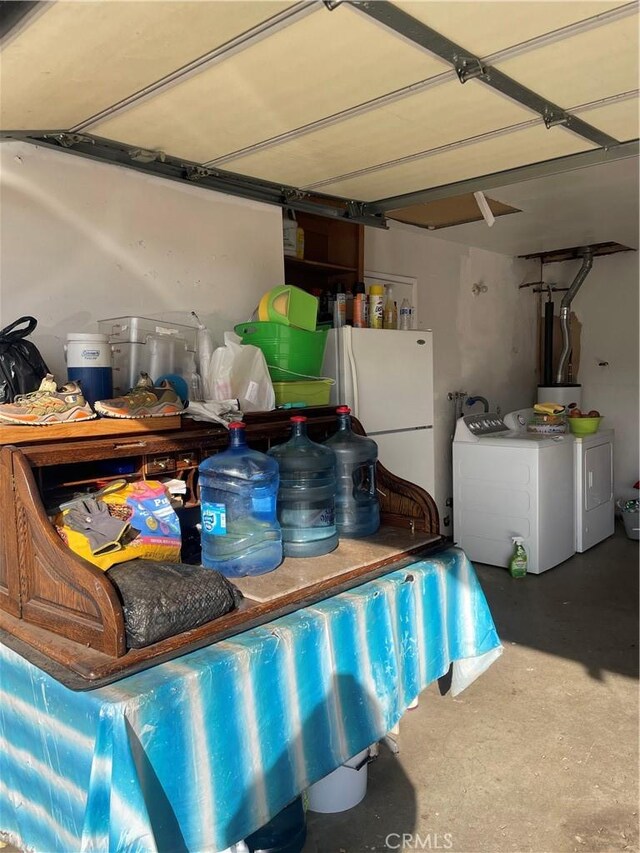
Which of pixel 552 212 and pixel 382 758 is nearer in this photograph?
pixel 382 758

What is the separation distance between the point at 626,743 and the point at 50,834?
2.24 m

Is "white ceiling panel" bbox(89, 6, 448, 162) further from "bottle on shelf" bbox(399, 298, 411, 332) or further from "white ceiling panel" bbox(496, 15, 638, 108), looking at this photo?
"bottle on shelf" bbox(399, 298, 411, 332)

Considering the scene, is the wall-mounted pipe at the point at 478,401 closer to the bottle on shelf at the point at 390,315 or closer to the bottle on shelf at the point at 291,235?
the bottle on shelf at the point at 390,315

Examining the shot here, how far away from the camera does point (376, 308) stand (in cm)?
359

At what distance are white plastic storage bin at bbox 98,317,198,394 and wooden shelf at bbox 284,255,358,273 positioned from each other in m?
1.21

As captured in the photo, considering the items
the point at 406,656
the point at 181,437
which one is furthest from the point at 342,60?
the point at 406,656

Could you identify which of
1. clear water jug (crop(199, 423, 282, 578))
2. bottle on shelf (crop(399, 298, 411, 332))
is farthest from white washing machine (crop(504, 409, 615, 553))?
clear water jug (crop(199, 423, 282, 578))

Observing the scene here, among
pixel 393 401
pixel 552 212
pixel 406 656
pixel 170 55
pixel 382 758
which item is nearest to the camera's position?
pixel 170 55

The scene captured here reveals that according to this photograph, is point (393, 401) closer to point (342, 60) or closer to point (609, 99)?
point (609, 99)

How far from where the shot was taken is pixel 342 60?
5.61 ft

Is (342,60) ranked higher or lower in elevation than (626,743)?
higher

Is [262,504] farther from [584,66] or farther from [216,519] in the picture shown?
[584,66]

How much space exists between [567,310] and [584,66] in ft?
15.4

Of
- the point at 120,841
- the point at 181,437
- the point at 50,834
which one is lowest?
the point at 50,834
